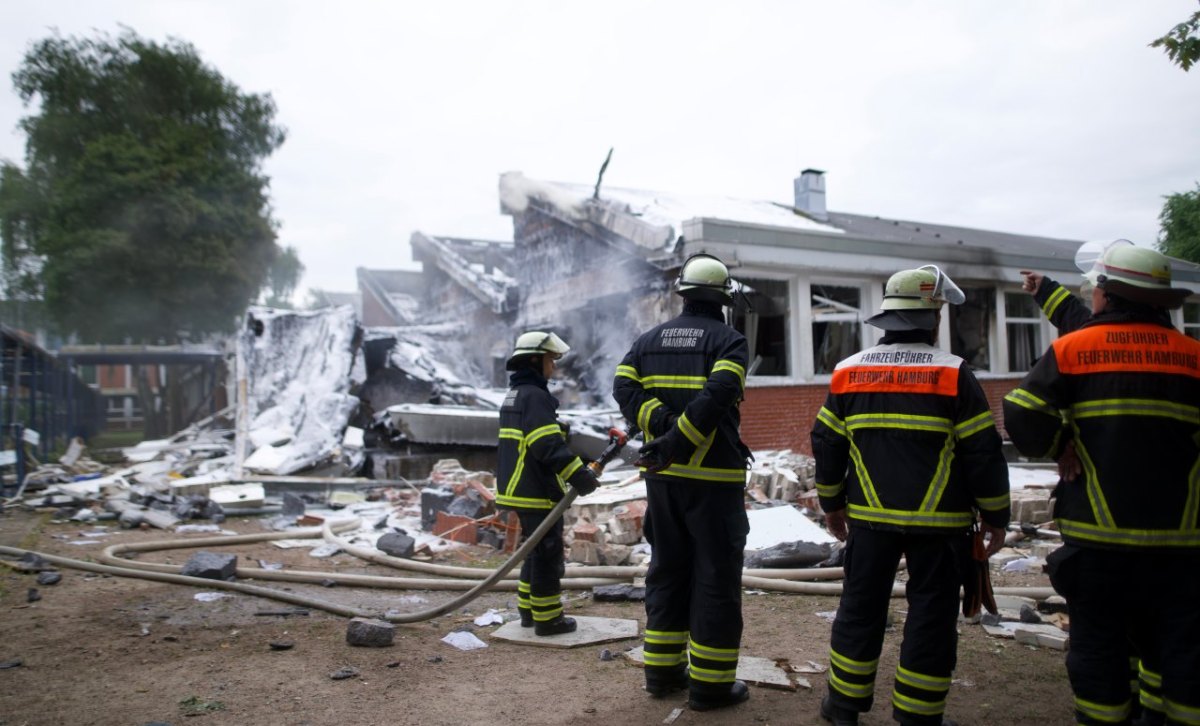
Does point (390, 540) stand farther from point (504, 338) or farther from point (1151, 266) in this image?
point (504, 338)

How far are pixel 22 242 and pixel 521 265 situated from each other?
57.8 feet

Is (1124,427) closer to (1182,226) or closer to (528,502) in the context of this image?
(528,502)

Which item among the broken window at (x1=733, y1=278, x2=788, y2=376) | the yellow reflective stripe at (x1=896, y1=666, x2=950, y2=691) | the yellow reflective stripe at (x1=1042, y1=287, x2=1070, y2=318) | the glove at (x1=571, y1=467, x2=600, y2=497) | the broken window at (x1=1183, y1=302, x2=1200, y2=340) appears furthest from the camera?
the broken window at (x1=1183, y1=302, x2=1200, y2=340)

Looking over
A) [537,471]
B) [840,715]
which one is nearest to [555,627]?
[537,471]

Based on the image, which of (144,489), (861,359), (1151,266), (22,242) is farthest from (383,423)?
(22,242)

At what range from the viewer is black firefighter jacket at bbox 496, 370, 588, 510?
15.0 ft

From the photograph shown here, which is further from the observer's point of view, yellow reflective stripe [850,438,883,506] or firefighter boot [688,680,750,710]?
firefighter boot [688,680,750,710]

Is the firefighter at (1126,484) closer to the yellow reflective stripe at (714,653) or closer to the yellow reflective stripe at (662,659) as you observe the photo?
the yellow reflective stripe at (714,653)

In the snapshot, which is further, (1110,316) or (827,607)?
(827,607)

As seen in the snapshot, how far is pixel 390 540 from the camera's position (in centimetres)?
700

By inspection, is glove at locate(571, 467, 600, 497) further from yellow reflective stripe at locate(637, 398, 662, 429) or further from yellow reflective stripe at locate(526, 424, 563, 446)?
yellow reflective stripe at locate(637, 398, 662, 429)

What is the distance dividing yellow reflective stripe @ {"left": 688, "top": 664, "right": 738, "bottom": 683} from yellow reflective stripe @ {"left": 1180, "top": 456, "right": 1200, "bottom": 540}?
1.73 meters

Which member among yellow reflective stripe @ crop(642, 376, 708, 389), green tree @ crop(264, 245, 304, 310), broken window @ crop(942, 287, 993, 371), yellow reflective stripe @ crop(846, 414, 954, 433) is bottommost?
yellow reflective stripe @ crop(846, 414, 954, 433)

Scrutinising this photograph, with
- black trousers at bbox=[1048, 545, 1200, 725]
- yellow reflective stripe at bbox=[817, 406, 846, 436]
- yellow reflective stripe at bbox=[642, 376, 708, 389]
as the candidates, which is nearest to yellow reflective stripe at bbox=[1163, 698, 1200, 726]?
black trousers at bbox=[1048, 545, 1200, 725]
